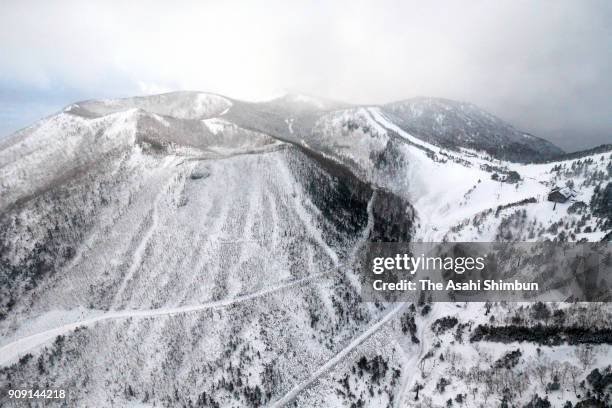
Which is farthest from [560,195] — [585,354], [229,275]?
[229,275]

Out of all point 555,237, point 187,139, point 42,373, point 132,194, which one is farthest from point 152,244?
point 555,237

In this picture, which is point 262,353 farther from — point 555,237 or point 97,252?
point 555,237

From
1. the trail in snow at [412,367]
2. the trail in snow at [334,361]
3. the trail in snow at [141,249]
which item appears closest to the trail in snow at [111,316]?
the trail in snow at [141,249]

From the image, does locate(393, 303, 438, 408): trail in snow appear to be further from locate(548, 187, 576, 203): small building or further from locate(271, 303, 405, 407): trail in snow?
locate(548, 187, 576, 203): small building

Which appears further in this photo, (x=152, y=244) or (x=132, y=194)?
(x=132, y=194)

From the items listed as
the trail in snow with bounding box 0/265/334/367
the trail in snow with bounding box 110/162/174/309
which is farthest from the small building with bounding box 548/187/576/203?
the trail in snow with bounding box 110/162/174/309

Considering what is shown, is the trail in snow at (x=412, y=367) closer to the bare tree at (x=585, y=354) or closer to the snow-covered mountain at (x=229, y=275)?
the snow-covered mountain at (x=229, y=275)
